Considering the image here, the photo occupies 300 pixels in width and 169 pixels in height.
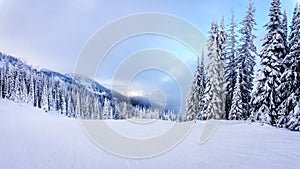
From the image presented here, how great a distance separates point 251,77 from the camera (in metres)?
30.5

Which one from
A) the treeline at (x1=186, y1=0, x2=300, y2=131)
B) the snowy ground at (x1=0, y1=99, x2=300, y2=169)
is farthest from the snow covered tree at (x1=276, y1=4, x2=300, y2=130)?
the snowy ground at (x1=0, y1=99, x2=300, y2=169)

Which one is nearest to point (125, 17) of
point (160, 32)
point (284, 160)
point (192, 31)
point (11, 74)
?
point (160, 32)

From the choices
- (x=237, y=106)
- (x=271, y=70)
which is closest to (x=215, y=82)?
(x=237, y=106)

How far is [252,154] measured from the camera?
959 centimetres

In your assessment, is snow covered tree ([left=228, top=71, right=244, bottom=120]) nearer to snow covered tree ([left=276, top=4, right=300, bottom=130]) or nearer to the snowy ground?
snow covered tree ([left=276, top=4, right=300, bottom=130])

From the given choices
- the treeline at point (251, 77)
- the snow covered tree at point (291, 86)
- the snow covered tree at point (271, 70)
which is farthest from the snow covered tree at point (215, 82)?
the snow covered tree at point (291, 86)

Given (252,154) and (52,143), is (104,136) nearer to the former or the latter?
(52,143)

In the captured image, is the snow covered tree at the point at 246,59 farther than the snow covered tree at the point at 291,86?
Yes

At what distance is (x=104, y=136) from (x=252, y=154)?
324 inches

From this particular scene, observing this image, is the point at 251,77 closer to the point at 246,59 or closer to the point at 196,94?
the point at 246,59

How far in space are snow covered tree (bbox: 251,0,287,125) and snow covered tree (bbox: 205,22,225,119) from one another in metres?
7.16

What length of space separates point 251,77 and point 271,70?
8.56 metres

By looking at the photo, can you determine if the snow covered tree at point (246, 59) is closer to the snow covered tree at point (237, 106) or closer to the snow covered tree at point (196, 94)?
the snow covered tree at point (237, 106)

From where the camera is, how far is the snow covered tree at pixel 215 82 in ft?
99.1
